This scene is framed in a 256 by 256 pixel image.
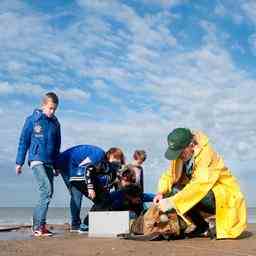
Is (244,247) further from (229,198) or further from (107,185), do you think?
(107,185)

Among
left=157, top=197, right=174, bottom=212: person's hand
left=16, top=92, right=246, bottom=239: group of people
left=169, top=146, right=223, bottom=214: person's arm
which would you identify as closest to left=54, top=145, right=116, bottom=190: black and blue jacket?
left=16, top=92, right=246, bottom=239: group of people

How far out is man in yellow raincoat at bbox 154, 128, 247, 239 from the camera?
20.0 ft

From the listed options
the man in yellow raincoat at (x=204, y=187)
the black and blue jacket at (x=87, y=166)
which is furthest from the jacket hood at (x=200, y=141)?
the black and blue jacket at (x=87, y=166)

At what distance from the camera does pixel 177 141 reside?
6156 mm

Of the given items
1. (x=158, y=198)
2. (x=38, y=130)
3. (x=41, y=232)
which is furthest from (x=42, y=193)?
(x=158, y=198)

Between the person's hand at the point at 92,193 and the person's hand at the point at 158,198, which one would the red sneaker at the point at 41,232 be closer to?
the person's hand at the point at 92,193

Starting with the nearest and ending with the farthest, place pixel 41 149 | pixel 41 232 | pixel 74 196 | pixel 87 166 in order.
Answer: pixel 41 232, pixel 41 149, pixel 87 166, pixel 74 196

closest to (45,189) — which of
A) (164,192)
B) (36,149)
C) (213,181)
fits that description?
(36,149)

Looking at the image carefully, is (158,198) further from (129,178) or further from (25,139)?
(25,139)

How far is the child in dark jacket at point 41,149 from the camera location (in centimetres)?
759

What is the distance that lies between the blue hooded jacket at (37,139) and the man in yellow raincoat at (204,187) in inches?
78.1

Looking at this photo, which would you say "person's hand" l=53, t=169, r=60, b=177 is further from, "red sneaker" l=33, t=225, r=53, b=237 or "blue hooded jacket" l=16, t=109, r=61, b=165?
"red sneaker" l=33, t=225, r=53, b=237

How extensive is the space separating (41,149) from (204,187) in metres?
2.61

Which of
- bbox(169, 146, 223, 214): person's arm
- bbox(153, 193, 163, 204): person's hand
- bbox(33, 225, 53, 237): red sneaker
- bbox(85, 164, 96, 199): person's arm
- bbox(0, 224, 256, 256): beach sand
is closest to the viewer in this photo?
bbox(0, 224, 256, 256): beach sand
